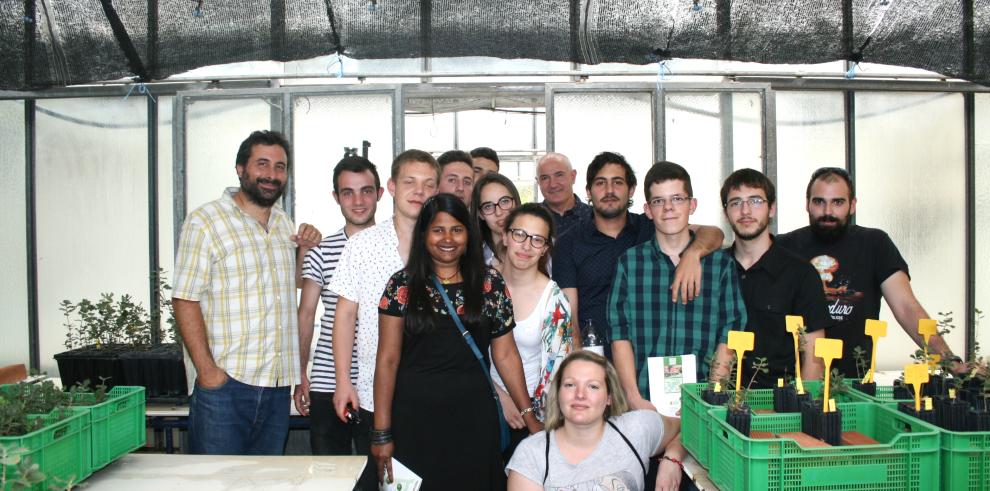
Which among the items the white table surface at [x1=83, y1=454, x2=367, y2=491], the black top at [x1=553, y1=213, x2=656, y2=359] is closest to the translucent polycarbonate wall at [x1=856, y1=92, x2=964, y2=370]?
the black top at [x1=553, y1=213, x2=656, y2=359]

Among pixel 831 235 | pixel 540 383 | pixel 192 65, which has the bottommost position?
pixel 540 383

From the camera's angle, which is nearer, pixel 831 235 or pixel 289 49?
pixel 831 235

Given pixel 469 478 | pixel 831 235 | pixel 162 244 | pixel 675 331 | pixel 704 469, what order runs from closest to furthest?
pixel 704 469, pixel 469 478, pixel 675 331, pixel 831 235, pixel 162 244

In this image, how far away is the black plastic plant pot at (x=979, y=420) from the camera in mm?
1707

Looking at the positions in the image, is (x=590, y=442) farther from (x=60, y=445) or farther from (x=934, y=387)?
(x=60, y=445)

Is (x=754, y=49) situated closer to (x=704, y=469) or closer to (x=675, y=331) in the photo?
(x=675, y=331)

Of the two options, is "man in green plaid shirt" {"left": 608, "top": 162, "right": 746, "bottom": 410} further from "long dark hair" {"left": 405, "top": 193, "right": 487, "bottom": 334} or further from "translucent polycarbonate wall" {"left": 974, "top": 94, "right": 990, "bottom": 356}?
"translucent polycarbonate wall" {"left": 974, "top": 94, "right": 990, "bottom": 356}

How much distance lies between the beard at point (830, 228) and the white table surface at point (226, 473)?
6.79 feet

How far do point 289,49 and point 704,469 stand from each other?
2823 millimetres

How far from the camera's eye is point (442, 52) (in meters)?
3.61

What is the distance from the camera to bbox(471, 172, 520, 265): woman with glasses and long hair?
9.93 ft

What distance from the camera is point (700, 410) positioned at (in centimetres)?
204

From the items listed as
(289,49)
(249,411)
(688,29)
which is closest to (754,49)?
(688,29)

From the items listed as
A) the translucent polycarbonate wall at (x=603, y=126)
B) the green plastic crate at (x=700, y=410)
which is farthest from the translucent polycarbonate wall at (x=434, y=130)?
the green plastic crate at (x=700, y=410)
